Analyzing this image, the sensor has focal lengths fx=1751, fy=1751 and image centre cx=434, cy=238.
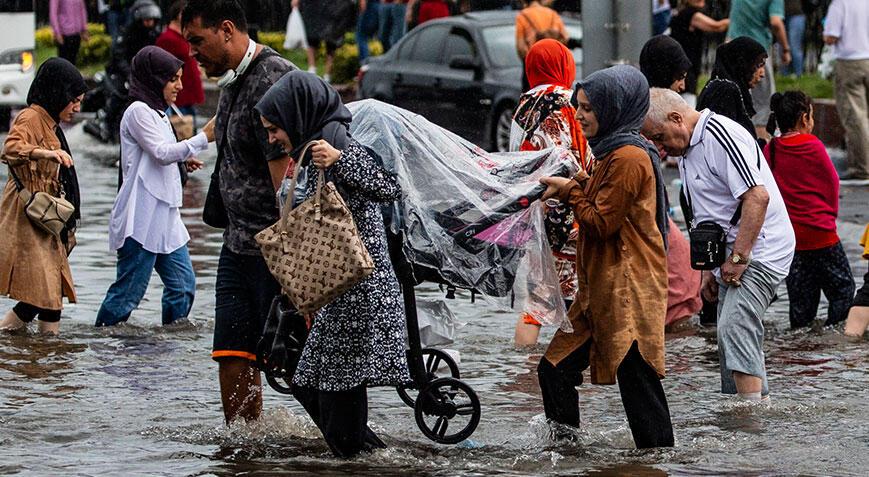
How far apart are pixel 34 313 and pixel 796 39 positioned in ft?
44.9

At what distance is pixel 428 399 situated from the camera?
6.64 m

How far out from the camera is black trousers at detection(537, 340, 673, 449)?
21.1 feet

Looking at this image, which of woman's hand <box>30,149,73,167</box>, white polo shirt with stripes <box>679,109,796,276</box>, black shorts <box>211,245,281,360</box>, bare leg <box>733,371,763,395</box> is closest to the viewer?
black shorts <box>211,245,281,360</box>

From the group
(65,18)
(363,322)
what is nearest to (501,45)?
(65,18)

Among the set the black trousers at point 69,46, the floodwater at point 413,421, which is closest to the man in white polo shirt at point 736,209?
the floodwater at point 413,421

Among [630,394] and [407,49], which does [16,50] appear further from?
[630,394]

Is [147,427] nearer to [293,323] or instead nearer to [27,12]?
[293,323]

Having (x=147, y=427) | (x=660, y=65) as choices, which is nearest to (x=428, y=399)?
(x=147, y=427)

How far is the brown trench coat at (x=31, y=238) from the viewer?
9.16 meters


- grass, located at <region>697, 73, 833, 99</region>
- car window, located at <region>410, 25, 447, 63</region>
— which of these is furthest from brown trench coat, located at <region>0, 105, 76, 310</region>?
grass, located at <region>697, 73, 833, 99</region>

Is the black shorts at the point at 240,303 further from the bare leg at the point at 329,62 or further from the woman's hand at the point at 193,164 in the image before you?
the bare leg at the point at 329,62

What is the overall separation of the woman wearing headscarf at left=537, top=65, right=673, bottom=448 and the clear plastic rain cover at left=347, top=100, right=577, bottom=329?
0.19m

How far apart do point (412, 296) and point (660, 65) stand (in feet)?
9.22

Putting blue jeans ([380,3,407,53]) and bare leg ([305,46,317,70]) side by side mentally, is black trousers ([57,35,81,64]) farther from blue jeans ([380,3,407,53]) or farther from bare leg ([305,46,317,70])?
blue jeans ([380,3,407,53])
